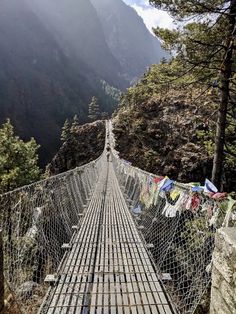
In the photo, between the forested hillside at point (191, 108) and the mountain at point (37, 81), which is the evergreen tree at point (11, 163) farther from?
the mountain at point (37, 81)

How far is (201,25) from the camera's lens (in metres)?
5.07

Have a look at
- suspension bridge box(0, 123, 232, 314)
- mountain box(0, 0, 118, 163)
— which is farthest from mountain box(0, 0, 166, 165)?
suspension bridge box(0, 123, 232, 314)

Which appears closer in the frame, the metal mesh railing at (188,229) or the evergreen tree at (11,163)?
the metal mesh railing at (188,229)

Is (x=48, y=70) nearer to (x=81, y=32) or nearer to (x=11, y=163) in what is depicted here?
(x=81, y=32)

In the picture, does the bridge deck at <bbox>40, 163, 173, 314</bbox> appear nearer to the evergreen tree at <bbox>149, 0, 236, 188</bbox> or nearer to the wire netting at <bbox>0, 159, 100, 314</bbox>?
the wire netting at <bbox>0, 159, 100, 314</bbox>

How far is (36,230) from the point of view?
5.18 m

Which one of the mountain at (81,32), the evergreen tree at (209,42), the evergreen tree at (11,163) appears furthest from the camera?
the mountain at (81,32)

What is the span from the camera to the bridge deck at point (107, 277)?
9.26 feet

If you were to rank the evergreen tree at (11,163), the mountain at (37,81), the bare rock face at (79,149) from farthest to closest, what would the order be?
the mountain at (37,81) → the bare rock face at (79,149) → the evergreen tree at (11,163)

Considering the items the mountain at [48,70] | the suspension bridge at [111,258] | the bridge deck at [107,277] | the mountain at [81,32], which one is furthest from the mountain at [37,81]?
the bridge deck at [107,277]

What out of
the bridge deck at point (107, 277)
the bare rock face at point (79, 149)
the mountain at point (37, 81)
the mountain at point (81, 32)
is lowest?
the bridge deck at point (107, 277)

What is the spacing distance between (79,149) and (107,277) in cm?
2640

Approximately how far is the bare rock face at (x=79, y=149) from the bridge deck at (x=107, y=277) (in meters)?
23.2

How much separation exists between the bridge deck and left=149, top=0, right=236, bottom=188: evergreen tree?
185 centimetres
